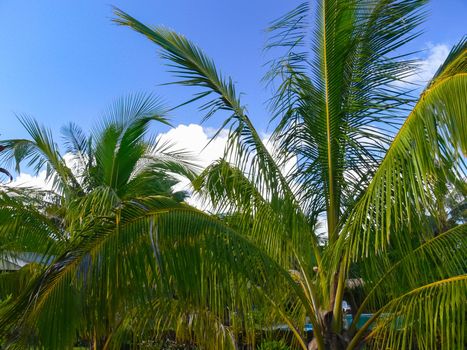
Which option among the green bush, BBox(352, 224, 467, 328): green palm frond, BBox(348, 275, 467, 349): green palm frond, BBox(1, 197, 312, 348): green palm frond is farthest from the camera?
the green bush

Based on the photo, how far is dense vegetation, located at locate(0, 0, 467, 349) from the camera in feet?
10.5

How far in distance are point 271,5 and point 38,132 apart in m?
3.70

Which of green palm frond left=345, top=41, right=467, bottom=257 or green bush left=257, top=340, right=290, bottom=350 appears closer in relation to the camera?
green palm frond left=345, top=41, right=467, bottom=257

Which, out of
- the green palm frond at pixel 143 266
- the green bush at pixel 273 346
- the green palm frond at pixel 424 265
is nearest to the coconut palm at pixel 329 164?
the green palm frond at pixel 424 265

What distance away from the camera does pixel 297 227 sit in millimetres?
4988

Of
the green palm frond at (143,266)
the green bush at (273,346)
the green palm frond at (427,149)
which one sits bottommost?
the green bush at (273,346)

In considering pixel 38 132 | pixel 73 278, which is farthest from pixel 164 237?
pixel 38 132

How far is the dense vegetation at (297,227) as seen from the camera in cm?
320

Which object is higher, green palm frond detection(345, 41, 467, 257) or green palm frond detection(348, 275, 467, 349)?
green palm frond detection(345, 41, 467, 257)

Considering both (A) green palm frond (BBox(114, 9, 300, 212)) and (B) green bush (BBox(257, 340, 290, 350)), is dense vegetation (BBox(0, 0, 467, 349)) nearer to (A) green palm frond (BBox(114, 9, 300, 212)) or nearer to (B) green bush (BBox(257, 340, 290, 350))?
(A) green palm frond (BBox(114, 9, 300, 212))

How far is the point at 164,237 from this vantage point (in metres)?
3.32

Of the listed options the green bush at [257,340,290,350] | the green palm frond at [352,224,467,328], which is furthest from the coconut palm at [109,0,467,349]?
the green bush at [257,340,290,350]

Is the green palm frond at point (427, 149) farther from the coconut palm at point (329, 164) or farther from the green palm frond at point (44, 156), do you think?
the green palm frond at point (44, 156)

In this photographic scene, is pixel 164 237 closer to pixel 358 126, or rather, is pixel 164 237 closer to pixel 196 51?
pixel 196 51
